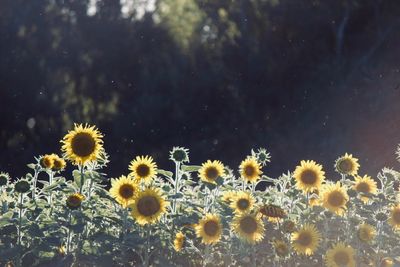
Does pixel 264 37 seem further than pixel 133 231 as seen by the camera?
Yes

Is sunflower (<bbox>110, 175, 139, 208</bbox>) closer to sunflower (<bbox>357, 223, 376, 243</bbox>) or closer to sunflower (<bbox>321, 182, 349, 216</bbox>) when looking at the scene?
sunflower (<bbox>321, 182, 349, 216</bbox>)

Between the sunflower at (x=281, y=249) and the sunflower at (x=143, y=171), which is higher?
the sunflower at (x=143, y=171)

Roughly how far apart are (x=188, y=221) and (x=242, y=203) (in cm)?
42

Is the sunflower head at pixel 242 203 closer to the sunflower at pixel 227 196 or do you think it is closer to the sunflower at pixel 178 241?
the sunflower at pixel 227 196

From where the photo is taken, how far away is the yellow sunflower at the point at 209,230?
4.90 m

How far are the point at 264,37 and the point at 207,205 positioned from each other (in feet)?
35.5

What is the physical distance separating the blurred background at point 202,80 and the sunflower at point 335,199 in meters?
9.36

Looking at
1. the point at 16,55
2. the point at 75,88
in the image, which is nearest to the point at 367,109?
the point at 75,88

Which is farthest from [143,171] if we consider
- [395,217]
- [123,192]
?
[395,217]

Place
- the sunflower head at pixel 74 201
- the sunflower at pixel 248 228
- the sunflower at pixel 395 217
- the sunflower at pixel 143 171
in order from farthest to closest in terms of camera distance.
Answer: the sunflower at pixel 395 217 < the sunflower at pixel 143 171 < the sunflower at pixel 248 228 < the sunflower head at pixel 74 201

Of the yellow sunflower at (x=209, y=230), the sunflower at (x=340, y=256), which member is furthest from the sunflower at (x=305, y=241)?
the yellow sunflower at (x=209, y=230)

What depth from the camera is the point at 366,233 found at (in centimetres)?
525

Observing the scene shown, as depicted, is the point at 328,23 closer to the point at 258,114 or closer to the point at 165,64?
the point at 258,114

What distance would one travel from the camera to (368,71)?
16.3m
